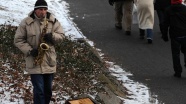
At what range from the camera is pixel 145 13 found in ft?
40.7

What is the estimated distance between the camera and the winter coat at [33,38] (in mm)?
5969

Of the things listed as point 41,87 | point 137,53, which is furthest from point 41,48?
point 137,53

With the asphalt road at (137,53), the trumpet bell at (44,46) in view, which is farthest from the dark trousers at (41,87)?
the asphalt road at (137,53)

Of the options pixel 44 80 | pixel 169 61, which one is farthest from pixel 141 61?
pixel 44 80

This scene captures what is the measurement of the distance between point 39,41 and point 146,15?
22.5ft

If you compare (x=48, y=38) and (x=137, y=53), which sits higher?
(x=48, y=38)

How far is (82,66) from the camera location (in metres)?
8.74

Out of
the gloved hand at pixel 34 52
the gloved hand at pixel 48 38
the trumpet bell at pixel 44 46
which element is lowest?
the gloved hand at pixel 34 52

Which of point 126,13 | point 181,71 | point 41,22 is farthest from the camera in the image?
point 126,13

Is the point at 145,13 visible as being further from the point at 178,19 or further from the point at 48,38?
the point at 48,38

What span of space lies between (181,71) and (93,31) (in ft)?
16.3

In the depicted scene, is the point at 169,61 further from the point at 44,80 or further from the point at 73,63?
the point at 44,80

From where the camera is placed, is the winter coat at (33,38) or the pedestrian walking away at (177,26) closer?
the winter coat at (33,38)

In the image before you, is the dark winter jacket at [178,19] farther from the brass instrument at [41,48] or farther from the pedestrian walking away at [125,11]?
the brass instrument at [41,48]
